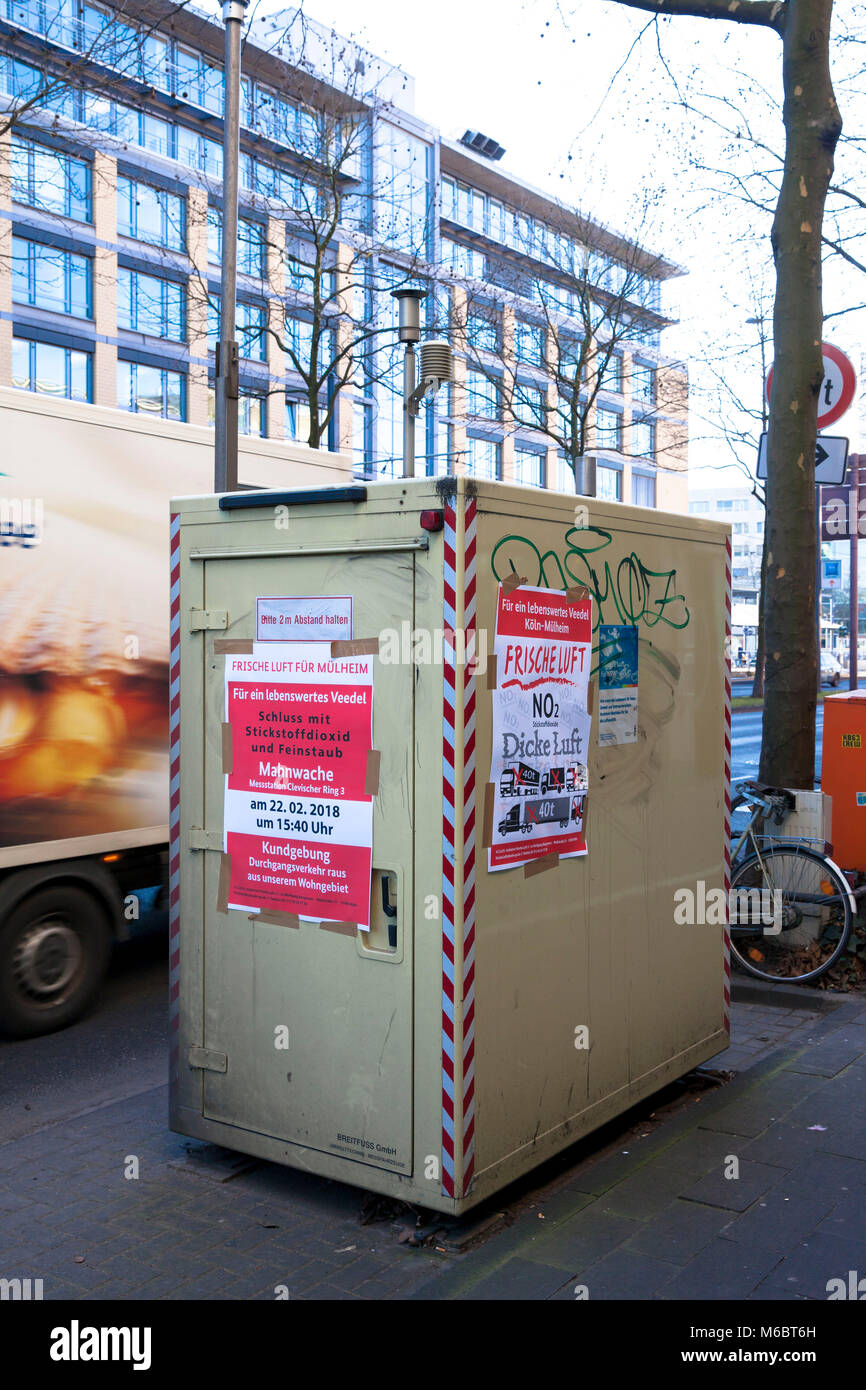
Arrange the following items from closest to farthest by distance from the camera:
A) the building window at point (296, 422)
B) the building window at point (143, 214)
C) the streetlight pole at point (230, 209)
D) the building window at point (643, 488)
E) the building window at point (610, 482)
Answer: the streetlight pole at point (230, 209)
the building window at point (143, 214)
the building window at point (296, 422)
the building window at point (610, 482)
the building window at point (643, 488)

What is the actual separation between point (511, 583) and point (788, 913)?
3.84 m

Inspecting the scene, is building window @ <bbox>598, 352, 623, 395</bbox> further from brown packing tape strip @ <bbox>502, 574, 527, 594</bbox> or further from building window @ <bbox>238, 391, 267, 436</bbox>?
brown packing tape strip @ <bbox>502, 574, 527, 594</bbox>

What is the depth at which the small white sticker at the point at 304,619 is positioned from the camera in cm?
418

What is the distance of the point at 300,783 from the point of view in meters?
4.31

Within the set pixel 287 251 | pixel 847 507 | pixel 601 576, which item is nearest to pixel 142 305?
pixel 287 251

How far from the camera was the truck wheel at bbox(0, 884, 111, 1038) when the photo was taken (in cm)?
634

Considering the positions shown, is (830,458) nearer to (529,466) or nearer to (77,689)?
(77,689)

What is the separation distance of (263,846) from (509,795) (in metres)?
0.93

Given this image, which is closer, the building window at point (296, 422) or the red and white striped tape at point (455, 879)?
the red and white striped tape at point (455, 879)

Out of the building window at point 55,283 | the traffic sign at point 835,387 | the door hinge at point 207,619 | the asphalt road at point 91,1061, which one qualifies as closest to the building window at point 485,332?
the building window at point 55,283

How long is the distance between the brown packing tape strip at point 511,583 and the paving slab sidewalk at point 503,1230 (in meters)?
2.08

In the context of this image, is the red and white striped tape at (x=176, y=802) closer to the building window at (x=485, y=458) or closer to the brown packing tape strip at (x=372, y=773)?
the brown packing tape strip at (x=372, y=773)

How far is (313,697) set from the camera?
14.0 feet
